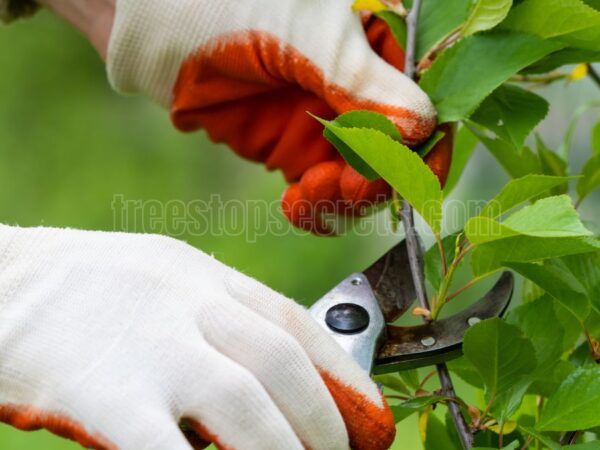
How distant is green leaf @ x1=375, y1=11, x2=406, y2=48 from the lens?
0.85 meters

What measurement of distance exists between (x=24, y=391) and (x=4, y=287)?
0.30 ft

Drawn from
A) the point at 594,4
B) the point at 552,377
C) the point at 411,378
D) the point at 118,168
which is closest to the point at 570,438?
the point at 552,377

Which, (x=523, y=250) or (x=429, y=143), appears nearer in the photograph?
(x=523, y=250)

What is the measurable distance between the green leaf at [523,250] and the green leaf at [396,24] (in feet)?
0.85

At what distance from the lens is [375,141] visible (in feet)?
2.15

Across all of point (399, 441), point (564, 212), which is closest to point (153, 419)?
point (564, 212)

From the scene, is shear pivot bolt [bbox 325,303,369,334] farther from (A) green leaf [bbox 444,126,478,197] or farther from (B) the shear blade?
(A) green leaf [bbox 444,126,478,197]

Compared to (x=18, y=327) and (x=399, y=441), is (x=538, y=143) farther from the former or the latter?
(x=399, y=441)

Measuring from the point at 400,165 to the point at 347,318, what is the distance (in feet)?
0.60

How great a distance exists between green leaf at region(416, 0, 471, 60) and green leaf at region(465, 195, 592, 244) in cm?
25

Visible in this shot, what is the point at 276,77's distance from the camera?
3.42 feet

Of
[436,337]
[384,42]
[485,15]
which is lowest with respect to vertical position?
[436,337]

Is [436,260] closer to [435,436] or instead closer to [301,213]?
[435,436]

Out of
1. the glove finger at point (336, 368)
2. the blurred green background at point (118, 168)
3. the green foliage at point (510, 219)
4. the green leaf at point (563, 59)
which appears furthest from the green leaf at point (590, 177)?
the blurred green background at point (118, 168)
